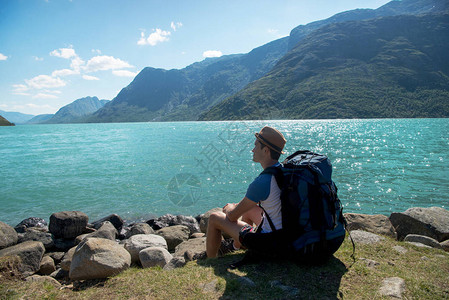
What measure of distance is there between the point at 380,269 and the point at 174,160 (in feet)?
115

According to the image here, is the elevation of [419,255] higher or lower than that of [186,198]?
higher

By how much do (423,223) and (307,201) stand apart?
7207 mm

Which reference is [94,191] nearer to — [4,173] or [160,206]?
[160,206]

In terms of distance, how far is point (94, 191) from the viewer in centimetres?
2361

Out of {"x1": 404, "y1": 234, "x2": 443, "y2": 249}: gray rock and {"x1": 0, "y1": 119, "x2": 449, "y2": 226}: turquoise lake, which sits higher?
{"x1": 404, "y1": 234, "x2": 443, "y2": 249}: gray rock

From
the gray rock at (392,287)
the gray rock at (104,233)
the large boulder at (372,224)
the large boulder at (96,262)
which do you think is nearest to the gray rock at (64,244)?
the gray rock at (104,233)

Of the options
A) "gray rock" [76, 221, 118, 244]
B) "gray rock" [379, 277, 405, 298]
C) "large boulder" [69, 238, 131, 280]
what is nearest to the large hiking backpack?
"gray rock" [379, 277, 405, 298]

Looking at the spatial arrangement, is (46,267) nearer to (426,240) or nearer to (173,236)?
(173,236)

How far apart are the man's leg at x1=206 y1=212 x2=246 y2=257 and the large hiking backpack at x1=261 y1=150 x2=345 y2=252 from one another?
1042 mm

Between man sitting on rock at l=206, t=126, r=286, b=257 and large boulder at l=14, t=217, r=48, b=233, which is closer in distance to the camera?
man sitting on rock at l=206, t=126, r=286, b=257

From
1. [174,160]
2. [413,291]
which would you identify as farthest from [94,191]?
[413,291]

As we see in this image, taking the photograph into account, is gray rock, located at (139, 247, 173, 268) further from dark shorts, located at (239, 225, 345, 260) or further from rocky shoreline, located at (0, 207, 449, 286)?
dark shorts, located at (239, 225, 345, 260)

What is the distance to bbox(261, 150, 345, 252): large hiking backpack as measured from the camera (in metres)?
4.22

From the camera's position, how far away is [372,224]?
8305mm
